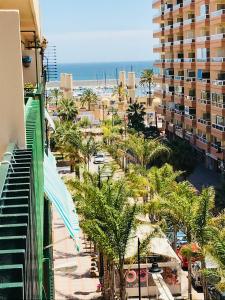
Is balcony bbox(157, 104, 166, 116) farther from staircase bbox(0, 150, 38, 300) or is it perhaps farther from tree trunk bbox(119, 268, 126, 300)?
staircase bbox(0, 150, 38, 300)

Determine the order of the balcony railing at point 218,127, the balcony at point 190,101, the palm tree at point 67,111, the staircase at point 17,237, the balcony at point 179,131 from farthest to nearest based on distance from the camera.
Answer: the palm tree at point 67,111 → the balcony at point 179,131 → the balcony at point 190,101 → the balcony railing at point 218,127 → the staircase at point 17,237

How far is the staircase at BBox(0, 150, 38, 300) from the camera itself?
3354 mm

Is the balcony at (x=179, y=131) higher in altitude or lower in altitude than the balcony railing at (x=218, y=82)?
lower

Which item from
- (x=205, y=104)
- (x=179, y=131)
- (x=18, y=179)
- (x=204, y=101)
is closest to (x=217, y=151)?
(x=205, y=104)

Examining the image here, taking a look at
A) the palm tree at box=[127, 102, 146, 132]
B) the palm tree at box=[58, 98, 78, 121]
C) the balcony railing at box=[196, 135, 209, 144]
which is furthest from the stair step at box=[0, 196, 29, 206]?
the palm tree at box=[58, 98, 78, 121]

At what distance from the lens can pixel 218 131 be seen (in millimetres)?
49531

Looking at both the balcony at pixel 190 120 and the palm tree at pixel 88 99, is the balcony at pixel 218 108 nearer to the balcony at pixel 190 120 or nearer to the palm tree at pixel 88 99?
the balcony at pixel 190 120

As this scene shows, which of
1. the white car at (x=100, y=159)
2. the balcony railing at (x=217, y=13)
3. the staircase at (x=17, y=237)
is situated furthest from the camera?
the white car at (x=100, y=159)

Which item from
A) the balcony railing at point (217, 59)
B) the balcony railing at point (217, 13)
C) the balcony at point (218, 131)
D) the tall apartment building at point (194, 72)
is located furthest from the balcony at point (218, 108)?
the balcony railing at point (217, 13)

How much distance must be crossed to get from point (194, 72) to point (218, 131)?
10990 millimetres

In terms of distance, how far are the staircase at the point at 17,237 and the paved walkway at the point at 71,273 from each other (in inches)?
809

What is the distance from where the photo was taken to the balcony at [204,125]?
173ft

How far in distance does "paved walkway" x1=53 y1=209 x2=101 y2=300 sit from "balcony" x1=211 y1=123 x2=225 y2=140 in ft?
60.6

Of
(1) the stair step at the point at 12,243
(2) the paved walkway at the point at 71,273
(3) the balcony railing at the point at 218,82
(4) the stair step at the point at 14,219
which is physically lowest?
(2) the paved walkway at the point at 71,273
